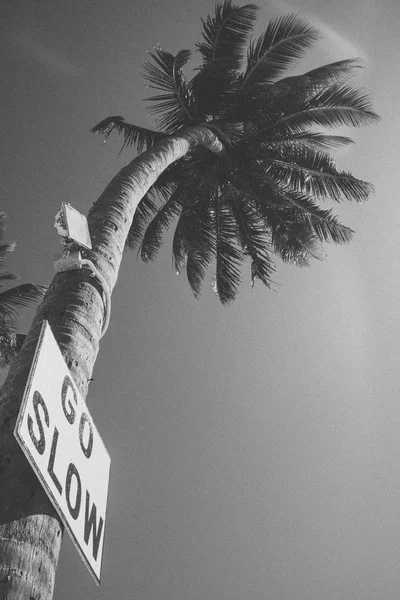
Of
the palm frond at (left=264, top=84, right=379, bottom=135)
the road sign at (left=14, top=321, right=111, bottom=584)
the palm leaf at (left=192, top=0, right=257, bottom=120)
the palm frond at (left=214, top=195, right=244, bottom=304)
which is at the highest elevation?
the palm leaf at (left=192, top=0, right=257, bottom=120)

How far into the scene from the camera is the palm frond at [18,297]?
17.5 metres

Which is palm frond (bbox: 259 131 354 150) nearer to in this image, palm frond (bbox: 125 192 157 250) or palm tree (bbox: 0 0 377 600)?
palm tree (bbox: 0 0 377 600)

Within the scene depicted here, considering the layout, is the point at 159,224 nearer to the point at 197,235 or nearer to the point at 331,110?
the point at 197,235

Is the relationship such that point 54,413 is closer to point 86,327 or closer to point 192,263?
point 86,327

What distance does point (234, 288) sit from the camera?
37.1 feet

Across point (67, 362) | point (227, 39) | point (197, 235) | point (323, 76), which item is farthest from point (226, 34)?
point (67, 362)

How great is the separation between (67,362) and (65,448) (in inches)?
33.7

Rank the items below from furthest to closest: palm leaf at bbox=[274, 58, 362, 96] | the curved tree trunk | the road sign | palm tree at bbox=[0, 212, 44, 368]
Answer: palm tree at bbox=[0, 212, 44, 368], palm leaf at bbox=[274, 58, 362, 96], the curved tree trunk, the road sign

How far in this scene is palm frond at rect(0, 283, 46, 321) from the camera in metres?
17.5

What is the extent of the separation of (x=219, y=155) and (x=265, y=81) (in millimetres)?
2032

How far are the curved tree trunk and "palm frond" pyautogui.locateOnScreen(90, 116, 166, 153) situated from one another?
449 centimetres

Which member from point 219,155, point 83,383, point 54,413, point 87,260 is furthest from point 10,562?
point 219,155

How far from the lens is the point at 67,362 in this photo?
3.00 metres

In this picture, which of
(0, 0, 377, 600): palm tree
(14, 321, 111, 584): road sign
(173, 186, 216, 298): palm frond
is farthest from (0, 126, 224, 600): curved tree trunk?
(173, 186, 216, 298): palm frond
